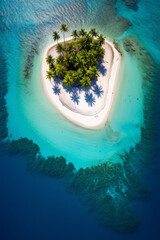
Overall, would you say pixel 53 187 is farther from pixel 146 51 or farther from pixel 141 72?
pixel 146 51

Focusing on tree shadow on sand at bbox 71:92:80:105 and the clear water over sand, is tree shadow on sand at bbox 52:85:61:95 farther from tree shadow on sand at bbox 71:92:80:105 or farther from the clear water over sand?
tree shadow on sand at bbox 71:92:80:105

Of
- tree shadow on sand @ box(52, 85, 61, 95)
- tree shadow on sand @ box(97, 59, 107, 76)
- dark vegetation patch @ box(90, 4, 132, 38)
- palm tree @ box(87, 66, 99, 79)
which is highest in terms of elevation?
dark vegetation patch @ box(90, 4, 132, 38)

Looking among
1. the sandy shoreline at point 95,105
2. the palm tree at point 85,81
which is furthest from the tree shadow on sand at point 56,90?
the palm tree at point 85,81

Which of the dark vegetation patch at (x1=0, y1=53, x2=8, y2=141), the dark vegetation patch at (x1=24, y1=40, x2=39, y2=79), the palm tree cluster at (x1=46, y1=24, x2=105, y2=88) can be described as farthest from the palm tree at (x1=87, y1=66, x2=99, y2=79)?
the dark vegetation patch at (x1=0, y1=53, x2=8, y2=141)

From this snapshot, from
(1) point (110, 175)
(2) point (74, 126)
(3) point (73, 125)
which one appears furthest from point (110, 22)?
(1) point (110, 175)

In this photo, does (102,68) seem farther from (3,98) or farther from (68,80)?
(3,98)

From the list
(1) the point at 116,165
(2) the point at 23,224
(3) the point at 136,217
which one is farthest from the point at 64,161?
(3) the point at 136,217

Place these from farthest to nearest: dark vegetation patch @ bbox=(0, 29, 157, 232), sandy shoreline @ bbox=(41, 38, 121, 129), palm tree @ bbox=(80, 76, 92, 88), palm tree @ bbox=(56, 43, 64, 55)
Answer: palm tree @ bbox=(56, 43, 64, 55) < sandy shoreline @ bbox=(41, 38, 121, 129) < palm tree @ bbox=(80, 76, 92, 88) < dark vegetation patch @ bbox=(0, 29, 157, 232)
